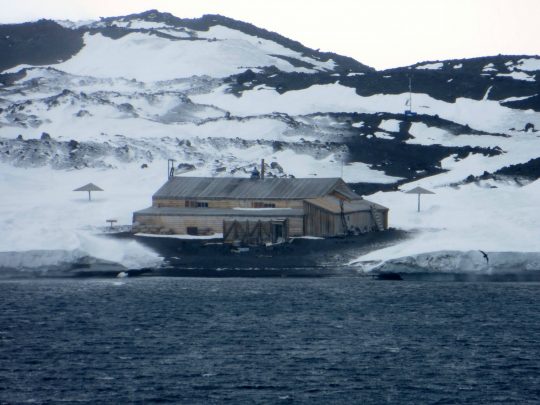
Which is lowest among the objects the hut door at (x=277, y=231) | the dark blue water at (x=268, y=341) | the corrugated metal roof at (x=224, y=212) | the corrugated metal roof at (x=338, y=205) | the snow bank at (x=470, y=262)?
the dark blue water at (x=268, y=341)

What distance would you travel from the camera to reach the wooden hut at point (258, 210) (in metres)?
67.5

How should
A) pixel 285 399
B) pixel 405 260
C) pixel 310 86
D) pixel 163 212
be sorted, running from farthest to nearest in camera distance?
pixel 310 86, pixel 163 212, pixel 405 260, pixel 285 399

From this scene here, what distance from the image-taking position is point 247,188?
242 feet

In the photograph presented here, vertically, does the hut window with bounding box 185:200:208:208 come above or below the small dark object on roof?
above

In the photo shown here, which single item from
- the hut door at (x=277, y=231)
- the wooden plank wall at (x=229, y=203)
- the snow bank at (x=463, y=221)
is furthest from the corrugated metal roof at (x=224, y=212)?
the snow bank at (x=463, y=221)

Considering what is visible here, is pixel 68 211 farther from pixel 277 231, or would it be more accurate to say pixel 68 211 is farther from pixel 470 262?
pixel 470 262

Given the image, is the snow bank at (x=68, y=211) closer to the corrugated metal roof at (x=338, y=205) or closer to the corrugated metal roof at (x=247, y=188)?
the corrugated metal roof at (x=247, y=188)

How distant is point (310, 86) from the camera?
134750mm

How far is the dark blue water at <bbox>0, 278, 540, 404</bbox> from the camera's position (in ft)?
103

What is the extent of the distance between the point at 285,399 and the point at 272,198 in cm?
4161

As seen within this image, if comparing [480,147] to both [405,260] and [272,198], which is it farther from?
[405,260]

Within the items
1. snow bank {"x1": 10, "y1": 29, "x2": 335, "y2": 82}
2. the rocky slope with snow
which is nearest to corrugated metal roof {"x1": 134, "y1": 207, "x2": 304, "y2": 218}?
the rocky slope with snow

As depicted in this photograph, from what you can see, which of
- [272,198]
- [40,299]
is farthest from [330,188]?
[40,299]

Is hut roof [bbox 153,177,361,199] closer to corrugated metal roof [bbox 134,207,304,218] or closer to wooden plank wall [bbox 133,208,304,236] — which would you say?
corrugated metal roof [bbox 134,207,304,218]
